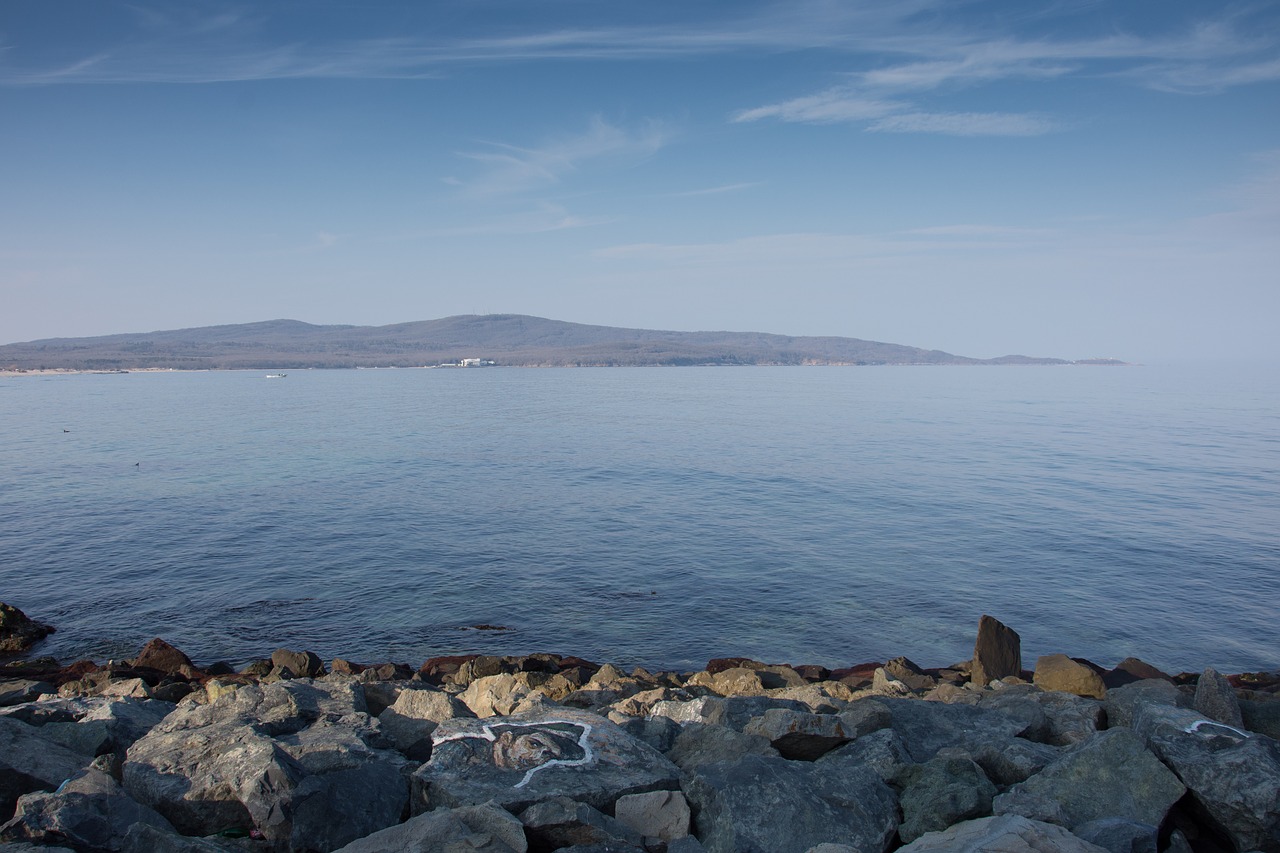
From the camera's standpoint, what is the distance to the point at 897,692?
45.7 ft

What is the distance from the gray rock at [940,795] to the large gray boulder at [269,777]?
188 inches

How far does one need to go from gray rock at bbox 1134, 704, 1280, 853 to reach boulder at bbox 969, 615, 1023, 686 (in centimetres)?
768

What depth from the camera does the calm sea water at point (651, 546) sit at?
19750 mm

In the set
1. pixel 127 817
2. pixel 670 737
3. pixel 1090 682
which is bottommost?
pixel 1090 682

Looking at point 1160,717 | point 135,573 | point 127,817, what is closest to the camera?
point 127,817

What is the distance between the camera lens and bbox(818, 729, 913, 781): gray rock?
816cm

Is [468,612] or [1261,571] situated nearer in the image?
[468,612]

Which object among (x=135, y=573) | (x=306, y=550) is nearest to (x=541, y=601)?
(x=306, y=550)

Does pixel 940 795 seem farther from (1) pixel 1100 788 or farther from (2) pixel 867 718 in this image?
(2) pixel 867 718

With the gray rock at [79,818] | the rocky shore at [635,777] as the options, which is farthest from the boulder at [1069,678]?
the gray rock at [79,818]

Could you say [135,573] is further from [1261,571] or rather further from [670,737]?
[1261,571]

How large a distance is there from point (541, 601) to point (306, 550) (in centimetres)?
1007

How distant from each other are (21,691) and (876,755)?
1334 centimetres

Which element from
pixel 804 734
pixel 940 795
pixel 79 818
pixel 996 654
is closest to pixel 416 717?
pixel 79 818
